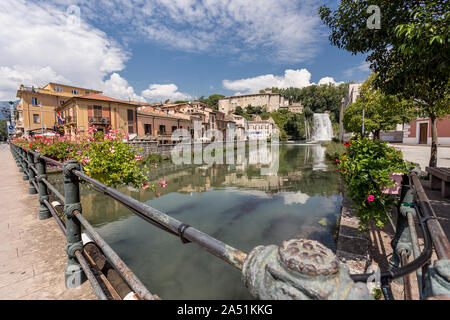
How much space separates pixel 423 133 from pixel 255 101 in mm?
72381

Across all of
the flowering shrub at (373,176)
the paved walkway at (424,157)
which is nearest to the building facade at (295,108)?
the paved walkway at (424,157)

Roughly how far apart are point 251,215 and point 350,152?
17.9 ft

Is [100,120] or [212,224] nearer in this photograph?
[212,224]

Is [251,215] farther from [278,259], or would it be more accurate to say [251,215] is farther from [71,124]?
[71,124]

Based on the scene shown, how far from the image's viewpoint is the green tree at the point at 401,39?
9.91ft

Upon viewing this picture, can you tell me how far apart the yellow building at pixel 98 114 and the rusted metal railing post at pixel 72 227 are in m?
24.6

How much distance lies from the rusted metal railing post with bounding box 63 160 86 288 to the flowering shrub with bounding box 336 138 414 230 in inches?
151

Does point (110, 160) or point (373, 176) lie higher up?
point (110, 160)

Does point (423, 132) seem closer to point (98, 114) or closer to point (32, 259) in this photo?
point (32, 259)

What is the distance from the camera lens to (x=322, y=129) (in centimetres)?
7419

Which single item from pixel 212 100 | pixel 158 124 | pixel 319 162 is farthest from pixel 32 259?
pixel 212 100

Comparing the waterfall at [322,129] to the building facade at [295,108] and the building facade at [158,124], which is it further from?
the building facade at [158,124]
